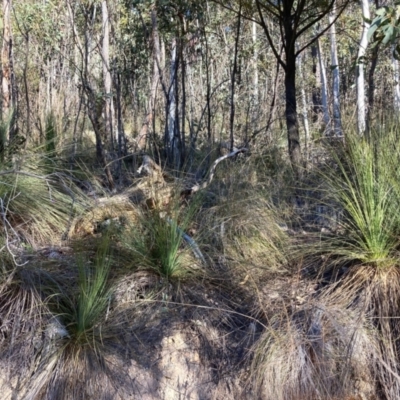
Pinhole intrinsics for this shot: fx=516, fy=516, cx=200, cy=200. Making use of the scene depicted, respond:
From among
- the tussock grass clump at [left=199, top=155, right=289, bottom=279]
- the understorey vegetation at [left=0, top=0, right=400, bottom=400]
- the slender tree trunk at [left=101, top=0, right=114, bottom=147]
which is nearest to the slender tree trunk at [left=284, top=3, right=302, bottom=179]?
the understorey vegetation at [left=0, top=0, right=400, bottom=400]

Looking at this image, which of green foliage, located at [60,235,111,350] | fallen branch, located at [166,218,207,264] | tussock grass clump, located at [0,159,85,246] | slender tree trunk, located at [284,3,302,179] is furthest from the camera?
slender tree trunk, located at [284,3,302,179]

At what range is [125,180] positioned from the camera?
5.50 meters

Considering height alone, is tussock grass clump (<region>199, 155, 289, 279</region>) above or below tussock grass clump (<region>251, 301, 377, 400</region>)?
above

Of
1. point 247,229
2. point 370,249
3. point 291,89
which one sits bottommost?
point 370,249

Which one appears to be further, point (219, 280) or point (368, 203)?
point (219, 280)

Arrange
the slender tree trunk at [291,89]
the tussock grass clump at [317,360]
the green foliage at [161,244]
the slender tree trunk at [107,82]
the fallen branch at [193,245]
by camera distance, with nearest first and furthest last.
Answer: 1. the tussock grass clump at [317,360]
2. the green foliage at [161,244]
3. the fallen branch at [193,245]
4. the slender tree trunk at [291,89]
5. the slender tree trunk at [107,82]

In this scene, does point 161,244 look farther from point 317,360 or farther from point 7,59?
point 7,59

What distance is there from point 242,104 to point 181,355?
22.3 ft

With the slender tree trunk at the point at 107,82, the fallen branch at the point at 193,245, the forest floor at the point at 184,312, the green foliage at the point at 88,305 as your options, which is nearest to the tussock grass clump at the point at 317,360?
the forest floor at the point at 184,312

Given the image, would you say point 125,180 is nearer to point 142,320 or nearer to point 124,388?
point 142,320

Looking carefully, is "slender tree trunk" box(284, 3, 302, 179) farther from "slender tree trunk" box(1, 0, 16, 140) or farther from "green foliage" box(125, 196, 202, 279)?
"slender tree trunk" box(1, 0, 16, 140)

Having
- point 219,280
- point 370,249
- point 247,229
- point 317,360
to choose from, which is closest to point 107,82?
point 247,229

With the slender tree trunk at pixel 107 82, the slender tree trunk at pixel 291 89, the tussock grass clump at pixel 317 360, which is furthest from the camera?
the slender tree trunk at pixel 107 82

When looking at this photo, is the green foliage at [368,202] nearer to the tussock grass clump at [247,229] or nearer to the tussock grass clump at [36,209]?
the tussock grass clump at [247,229]
